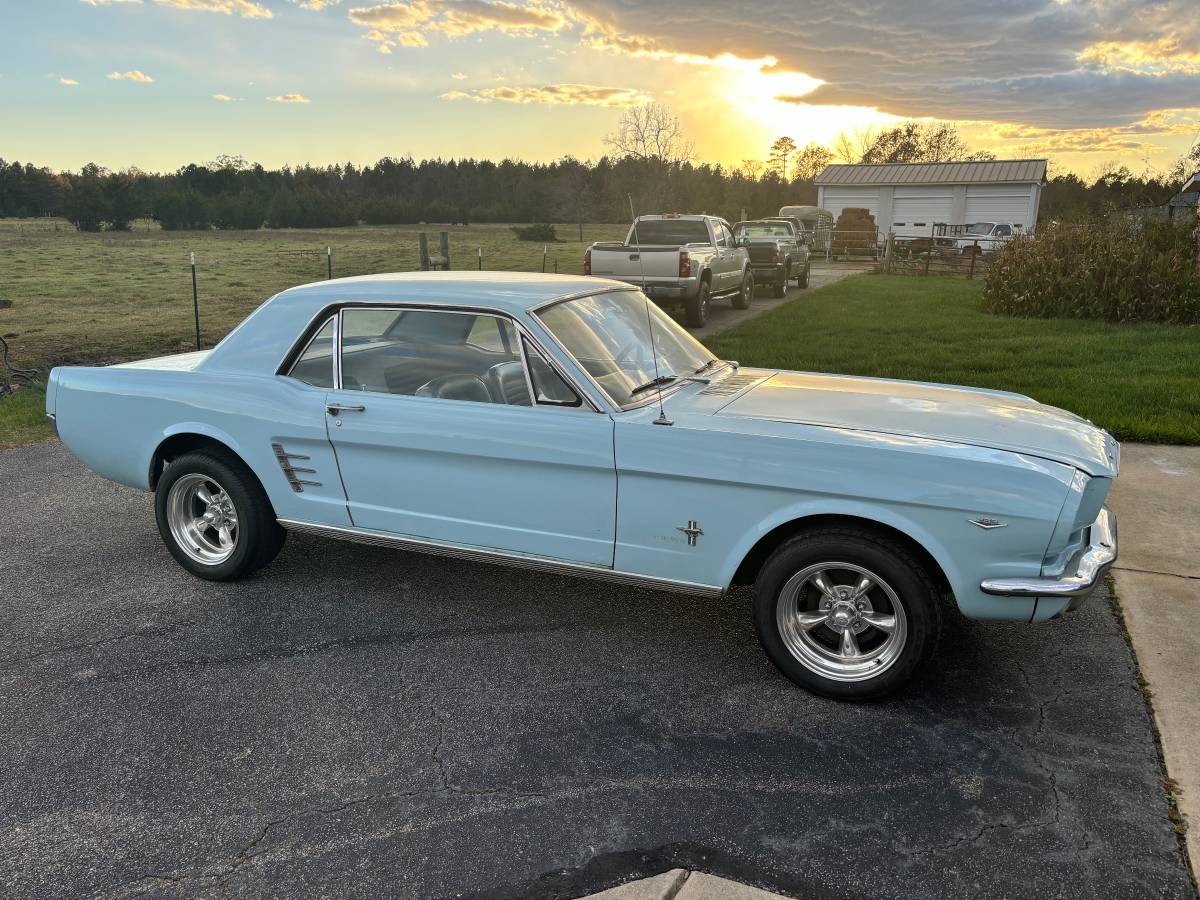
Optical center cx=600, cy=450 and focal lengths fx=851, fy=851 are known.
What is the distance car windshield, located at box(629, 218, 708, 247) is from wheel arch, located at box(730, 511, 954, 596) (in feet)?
42.3

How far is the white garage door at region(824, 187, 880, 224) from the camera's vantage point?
42.7 meters

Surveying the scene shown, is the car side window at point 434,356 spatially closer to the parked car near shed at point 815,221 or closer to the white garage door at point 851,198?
the parked car near shed at point 815,221

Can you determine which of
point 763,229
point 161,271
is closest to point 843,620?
point 763,229

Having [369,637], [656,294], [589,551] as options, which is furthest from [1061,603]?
[656,294]

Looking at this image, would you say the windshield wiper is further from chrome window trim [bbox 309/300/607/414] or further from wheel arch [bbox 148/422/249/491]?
wheel arch [bbox 148/422/249/491]

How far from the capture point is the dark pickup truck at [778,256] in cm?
2050

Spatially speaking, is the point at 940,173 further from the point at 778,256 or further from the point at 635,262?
the point at 635,262

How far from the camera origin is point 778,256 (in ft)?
67.0

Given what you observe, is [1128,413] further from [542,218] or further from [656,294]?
[542,218]

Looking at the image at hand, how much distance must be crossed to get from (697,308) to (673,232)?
76.9 inches

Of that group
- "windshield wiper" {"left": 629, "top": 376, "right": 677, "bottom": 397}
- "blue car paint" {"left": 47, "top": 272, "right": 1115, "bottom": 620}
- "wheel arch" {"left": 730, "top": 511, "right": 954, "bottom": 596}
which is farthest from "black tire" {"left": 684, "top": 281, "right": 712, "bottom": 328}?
"wheel arch" {"left": 730, "top": 511, "right": 954, "bottom": 596}

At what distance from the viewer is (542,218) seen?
38.8 m

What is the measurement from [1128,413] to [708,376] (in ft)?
17.9

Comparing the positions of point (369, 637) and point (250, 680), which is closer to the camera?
point (250, 680)
